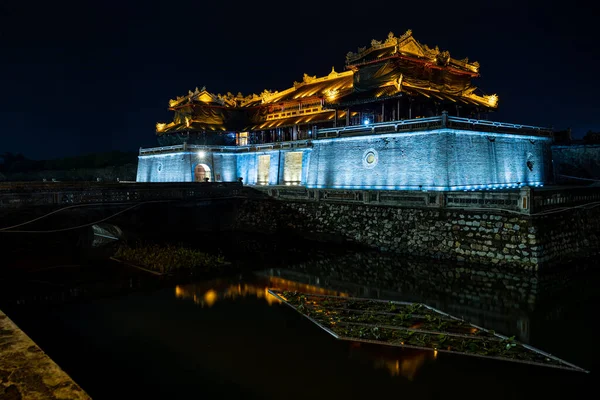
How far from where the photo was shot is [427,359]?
1077cm

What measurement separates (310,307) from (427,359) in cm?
478

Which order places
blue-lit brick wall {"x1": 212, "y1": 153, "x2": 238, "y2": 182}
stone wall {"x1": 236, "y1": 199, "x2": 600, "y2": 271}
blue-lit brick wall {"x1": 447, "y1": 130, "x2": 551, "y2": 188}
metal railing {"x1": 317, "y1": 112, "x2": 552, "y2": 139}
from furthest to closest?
blue-lit brick wall {"x1": 212, "y1": 153, "x2": 238, "y2": 182}, blue-lit brick wall {"x1": 447, "y1": 130, "x2": 551, "y2": 188}, metal railing {"x1": 317, "y1": 112, "x2": 552, "y2": 139}, stone wall {"x1": 236, "y1": 199, "x2": 600, "y2": 271}

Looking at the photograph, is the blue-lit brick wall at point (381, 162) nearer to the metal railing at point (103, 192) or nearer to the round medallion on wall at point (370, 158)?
the round medallion on wall at point (370, 158)

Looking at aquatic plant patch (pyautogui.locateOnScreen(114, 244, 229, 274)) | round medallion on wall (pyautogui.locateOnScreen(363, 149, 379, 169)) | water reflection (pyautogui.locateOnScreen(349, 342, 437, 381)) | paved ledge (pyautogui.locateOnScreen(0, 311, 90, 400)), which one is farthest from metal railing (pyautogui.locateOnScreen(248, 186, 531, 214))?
paved ledge (pyautogui.locateOnScreen(0, 311, 90, 400))

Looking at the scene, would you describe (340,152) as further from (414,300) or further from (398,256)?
(414,300)

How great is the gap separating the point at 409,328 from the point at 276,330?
392cm

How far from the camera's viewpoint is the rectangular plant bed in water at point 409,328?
36.4ft

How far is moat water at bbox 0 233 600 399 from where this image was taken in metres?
9.69

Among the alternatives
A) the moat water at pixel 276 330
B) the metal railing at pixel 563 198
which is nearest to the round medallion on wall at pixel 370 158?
the moat water at pixel 276 330

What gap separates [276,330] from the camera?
506 inches

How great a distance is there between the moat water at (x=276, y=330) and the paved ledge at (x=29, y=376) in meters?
2.24

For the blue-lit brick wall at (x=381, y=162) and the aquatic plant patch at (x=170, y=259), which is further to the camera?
the blue-lit brick wall at (x=381, y=162)

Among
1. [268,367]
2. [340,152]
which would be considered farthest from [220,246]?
[268,367]

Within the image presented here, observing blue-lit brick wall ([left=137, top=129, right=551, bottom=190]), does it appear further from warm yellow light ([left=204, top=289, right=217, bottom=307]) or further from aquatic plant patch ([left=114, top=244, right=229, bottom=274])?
warm yellow light ([left=204, top=289, right=217, bottom=307])
